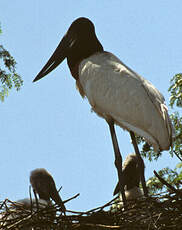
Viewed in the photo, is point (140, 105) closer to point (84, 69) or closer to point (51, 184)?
point (84, 69)

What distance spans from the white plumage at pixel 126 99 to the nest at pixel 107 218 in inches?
41.1

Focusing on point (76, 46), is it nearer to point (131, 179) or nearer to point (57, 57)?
point (57, 57)

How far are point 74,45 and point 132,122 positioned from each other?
56.8 inches

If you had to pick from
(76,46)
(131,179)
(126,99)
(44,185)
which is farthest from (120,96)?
(44,185)

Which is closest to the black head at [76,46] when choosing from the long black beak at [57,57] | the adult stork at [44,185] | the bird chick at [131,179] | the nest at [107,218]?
the long black beak at [57,57]

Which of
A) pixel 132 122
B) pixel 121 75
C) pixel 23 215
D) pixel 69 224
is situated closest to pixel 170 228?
pixel 69 224

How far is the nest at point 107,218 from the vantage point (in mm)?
3994

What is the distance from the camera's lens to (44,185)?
6379 mm

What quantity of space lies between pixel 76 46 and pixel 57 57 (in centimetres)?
30

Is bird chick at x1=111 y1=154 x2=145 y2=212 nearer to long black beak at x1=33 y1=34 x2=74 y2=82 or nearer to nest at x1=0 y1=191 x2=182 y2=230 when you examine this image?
long black beak at x1=33 y1=34 x2=74 y2=82

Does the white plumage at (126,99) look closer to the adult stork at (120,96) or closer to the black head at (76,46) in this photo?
the adult stork at (120,96)

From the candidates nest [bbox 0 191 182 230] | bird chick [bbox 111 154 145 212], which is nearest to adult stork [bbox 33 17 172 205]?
bird chick [bbox 111 154 145 212]

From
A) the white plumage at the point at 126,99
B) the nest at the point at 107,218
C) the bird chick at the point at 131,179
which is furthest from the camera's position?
the bird chick at the point at 131,179

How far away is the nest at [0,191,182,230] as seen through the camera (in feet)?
13.1
